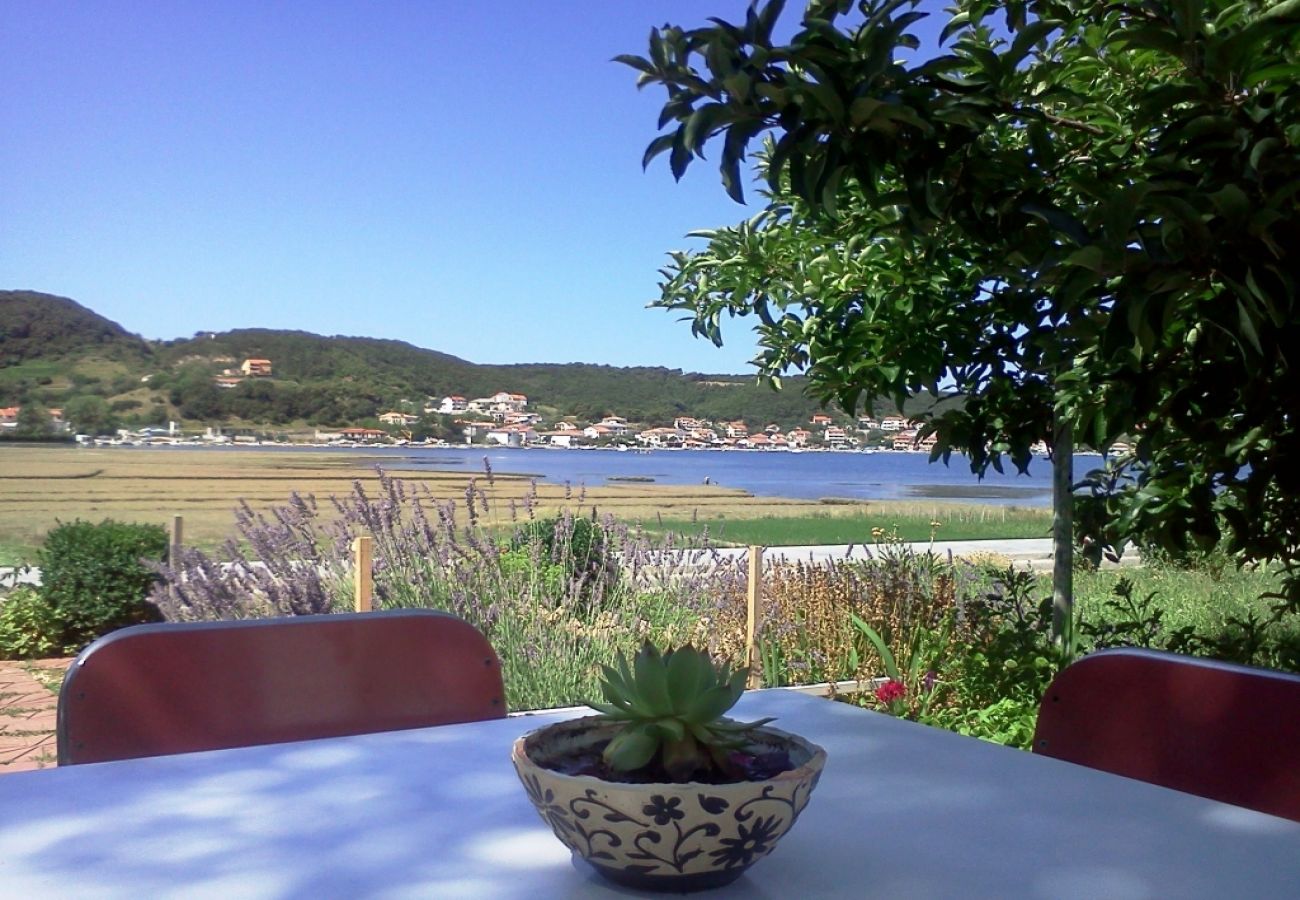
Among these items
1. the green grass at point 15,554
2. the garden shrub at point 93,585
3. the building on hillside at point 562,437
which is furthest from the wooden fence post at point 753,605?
the green grass at point 15,554

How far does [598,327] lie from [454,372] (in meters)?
3.30

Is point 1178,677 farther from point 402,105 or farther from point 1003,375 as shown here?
point 402,105

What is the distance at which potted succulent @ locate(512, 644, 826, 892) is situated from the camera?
687 mm

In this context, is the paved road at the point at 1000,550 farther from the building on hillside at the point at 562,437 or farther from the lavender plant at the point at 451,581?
the lavender plant at the point at 451,581

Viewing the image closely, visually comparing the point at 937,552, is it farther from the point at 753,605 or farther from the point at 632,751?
the point at 632,751

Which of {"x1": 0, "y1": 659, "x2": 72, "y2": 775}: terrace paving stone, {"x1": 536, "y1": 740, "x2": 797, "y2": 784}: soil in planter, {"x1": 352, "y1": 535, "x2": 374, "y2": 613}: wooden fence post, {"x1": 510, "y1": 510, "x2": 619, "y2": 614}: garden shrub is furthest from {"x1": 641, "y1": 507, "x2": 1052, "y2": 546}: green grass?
{"x1": 536, "y1": 740, "x2": 797, "y2": 784}: soil in planter

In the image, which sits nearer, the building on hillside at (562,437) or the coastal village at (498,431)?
the coastal village at (498,431)

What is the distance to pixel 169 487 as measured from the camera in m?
7.64

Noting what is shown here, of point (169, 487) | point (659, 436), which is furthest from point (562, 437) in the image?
point (169, 487)

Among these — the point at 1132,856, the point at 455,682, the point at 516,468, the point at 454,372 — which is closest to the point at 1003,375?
the point at 455,682

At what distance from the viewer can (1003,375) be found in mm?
2652

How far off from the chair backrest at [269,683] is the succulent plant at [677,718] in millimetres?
876

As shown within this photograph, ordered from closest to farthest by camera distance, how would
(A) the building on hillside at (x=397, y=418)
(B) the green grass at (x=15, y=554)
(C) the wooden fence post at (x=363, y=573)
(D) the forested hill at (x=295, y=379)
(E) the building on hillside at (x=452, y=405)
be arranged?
(C) the wooden fence post at (x=363, y=573)
(D) the forested hill at (x=295, y=379)
(B) the green grass at (x=15, y=554)
(A) the building on hillside at (x=397, y=418)
(E) the building on hillside at (x=452, y=405)

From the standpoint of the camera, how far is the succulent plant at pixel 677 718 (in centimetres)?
72
